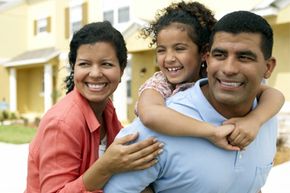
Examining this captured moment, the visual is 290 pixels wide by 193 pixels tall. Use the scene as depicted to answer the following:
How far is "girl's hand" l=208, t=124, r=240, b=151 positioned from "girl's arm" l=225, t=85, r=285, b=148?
0.02 m

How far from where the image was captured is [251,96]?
2.25m

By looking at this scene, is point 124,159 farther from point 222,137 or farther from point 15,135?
point 15,135

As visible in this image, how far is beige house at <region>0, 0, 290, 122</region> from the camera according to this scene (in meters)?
12.6

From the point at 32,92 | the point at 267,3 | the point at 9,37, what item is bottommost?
the point at 32,92

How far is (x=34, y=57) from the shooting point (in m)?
25.7

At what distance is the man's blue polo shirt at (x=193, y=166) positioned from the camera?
2098mm

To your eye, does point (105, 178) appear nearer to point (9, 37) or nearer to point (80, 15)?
point (80, 15)

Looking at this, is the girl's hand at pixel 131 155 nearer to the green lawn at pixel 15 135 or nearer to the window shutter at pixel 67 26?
the green lawn at pixel 15 135

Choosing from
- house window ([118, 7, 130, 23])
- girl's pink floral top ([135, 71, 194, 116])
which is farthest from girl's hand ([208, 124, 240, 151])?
house window ([118, 7, 130, 23])

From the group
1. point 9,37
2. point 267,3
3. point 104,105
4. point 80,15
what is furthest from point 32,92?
point 104,105

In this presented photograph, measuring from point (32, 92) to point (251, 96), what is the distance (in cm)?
2748

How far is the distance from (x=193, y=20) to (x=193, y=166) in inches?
45.3

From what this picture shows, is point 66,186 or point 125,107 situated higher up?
point 66,186

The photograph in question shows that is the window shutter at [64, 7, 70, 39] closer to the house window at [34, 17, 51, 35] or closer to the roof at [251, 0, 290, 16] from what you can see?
the house window at [34, 17, 51, 35]
